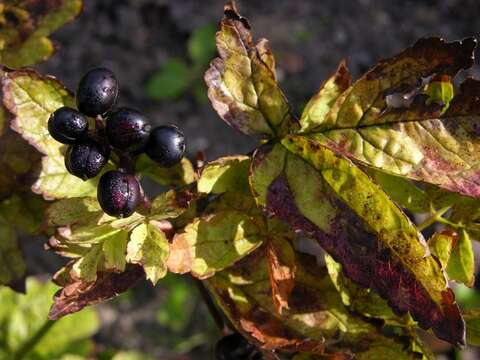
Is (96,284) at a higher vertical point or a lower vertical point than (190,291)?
higher

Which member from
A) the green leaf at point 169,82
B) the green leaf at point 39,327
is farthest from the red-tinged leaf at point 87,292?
the green leaf at point 169,82

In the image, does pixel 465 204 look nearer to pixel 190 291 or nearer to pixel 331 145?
pixel 331 145

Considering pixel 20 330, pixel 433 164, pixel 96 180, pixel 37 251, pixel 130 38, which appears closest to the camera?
pixel 433 164

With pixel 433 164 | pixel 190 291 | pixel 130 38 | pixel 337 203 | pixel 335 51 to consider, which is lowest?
pixel 190 291

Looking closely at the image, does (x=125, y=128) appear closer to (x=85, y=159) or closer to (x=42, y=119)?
(x=85, y=159)

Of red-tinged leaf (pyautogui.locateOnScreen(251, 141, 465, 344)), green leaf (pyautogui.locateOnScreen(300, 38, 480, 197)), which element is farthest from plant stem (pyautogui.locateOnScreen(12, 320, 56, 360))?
green leaf (pyautogui.locateOnScreen(300, 38, 480, 197))

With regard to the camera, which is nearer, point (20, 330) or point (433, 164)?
point (433, 164)

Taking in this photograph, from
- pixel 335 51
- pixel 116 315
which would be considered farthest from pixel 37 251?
pixel 335 51

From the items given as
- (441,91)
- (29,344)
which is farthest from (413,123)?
(29,344)
